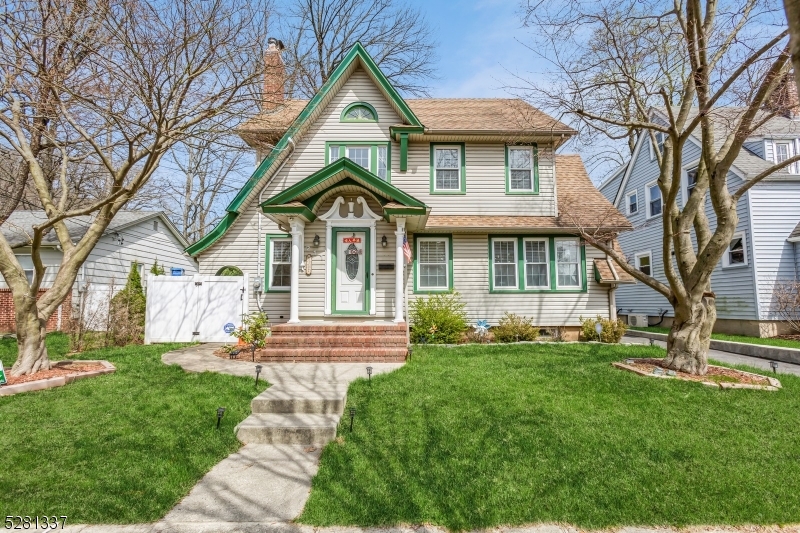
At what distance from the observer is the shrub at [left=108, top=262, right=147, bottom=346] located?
10.4 m

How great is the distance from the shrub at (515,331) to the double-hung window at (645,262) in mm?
10281

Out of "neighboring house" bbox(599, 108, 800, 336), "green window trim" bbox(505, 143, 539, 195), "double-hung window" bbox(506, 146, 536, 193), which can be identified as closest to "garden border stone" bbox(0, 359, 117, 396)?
"green window trim" bbox(505, 143, 539, 195)

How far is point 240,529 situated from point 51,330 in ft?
52.1

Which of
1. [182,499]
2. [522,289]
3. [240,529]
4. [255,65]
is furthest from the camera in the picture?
[522,289]

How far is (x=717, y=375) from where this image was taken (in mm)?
6660

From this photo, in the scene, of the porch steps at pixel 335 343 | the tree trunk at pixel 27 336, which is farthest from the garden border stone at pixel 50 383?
the porch steps at pixel 335 343

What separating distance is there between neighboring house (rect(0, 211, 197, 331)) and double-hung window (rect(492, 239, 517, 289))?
428 inches

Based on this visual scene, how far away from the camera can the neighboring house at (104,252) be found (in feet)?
45.3

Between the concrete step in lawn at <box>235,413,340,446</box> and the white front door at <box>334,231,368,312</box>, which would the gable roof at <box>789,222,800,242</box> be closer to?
the white front door at <box>334,231,368,312</box>

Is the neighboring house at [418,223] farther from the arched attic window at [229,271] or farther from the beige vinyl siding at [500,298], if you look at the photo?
the arched attic window at [229,271]

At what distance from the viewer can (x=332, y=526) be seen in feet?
9.59

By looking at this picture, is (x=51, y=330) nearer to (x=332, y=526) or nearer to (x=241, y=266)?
(x=241, y=266)

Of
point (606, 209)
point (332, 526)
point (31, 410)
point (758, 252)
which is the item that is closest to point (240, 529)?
point (332, 526)

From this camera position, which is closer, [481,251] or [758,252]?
[481,251]
